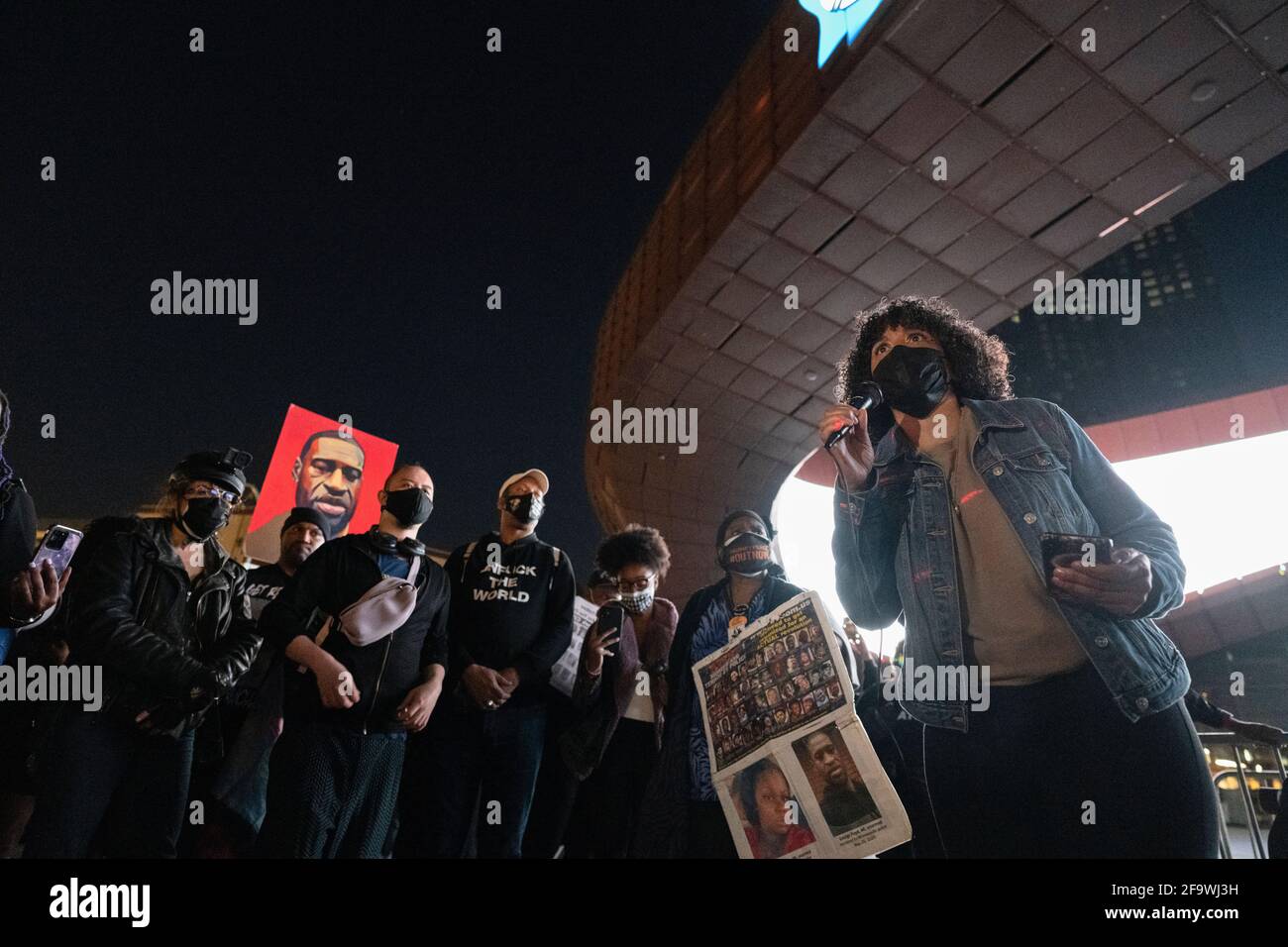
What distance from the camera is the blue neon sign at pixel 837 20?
21.1 ft

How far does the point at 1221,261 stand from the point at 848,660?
25.5ft

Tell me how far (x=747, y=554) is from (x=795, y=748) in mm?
1089

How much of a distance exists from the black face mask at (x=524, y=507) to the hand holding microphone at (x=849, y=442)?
5.51ft

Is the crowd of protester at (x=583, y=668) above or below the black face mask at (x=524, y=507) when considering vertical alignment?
below

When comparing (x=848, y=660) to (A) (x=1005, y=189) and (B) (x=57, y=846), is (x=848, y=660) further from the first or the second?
(A) (x=1005, y=189)

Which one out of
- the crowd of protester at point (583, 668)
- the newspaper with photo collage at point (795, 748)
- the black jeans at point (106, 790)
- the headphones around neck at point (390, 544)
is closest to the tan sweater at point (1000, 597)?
the crowd of protester at point (583, 668)

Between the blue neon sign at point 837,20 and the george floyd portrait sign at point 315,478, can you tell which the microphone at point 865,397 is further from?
the blue neon sign at point 837,20

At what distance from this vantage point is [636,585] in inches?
138

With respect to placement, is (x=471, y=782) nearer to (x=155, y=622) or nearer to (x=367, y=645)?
(x=367, y=645)

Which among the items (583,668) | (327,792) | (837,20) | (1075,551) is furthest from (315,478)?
(837,20)

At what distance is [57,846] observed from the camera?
6.70ft

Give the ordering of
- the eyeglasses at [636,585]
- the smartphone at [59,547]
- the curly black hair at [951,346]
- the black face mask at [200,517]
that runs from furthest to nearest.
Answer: the eyeglasses at [636,585] < the black face mask at [200,517] < the smartphone at [59,547] < the curly black hair at [951,346]
